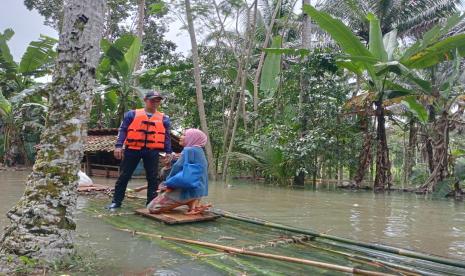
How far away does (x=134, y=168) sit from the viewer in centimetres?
598

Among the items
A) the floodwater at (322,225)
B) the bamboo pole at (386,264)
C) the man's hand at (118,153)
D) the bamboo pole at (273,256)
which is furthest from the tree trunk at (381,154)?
the bamboo pole at (273,256)

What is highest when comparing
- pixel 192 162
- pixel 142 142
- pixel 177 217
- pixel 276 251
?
pixel 142 142

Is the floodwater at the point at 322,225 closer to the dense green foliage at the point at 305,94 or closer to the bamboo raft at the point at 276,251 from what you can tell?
the bamboo raft at the point at 276,251

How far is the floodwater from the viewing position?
336 cm

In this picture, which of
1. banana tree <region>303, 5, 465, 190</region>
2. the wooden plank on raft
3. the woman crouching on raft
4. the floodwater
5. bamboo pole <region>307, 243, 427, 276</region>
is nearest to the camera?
bamboo pole <region>307, 243, 427, 276</region>

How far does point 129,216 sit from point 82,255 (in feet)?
6.51

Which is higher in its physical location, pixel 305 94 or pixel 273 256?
pixel 305 94

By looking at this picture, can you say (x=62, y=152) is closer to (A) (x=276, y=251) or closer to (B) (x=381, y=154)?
(A) (x=276, y=251)

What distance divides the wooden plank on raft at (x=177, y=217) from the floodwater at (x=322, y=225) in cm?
60

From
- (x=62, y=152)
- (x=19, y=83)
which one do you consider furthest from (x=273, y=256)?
(x=19, y=83)

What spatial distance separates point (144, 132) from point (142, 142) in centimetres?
14

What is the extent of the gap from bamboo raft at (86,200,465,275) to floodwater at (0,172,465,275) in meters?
0.21

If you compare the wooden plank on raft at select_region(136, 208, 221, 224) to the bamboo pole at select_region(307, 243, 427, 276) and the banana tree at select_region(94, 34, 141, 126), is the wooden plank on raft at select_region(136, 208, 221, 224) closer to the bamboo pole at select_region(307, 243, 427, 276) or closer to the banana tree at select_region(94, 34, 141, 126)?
the bamboo pole at select_region(307, 243, 427, 276)

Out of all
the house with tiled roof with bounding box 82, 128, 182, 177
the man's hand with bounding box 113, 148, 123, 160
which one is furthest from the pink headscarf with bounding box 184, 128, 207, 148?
the house with tiled roof with bounding box 82, 128, 182, 177
